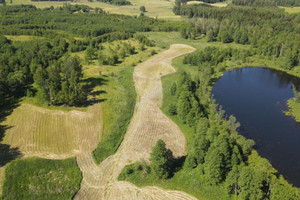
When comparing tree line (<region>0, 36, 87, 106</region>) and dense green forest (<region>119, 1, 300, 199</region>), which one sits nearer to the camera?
dense green forest (<region>119, 1, 300, 199</region>)

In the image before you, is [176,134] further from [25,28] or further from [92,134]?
[25,28]

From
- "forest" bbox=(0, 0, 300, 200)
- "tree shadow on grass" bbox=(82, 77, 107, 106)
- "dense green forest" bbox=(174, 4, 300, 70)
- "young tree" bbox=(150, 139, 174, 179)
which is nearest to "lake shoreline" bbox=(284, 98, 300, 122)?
"forest" bbox=(0, 0, 300, 200)

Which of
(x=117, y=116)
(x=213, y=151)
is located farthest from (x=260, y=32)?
(x=213, y=151)

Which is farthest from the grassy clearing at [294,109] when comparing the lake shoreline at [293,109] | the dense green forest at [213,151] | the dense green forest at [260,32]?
the dense green forest at [260,32]

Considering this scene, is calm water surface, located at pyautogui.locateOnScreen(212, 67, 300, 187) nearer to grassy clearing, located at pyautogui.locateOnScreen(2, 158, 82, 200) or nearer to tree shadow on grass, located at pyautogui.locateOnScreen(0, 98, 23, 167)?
grassy clearing, located at pyautogui.locateOnScreen(2, 158, 82, 200)

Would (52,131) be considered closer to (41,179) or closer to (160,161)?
(41,179)

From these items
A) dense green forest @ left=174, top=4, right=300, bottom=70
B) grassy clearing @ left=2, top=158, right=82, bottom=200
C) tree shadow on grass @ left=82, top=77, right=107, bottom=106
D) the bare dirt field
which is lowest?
grassy clearing @ left=2, top=158, right=82, bottom=200

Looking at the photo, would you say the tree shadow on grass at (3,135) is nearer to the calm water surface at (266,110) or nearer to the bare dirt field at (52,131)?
the bare dirt field at (52,131)
